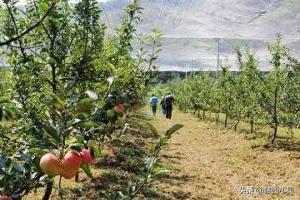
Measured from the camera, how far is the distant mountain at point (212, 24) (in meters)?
47.8

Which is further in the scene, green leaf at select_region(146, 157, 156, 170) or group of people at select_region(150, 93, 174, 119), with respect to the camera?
group of people at select_region(150, 93, 174, 119)

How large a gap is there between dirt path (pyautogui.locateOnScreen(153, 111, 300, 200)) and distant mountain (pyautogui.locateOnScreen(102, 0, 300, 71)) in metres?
31.9

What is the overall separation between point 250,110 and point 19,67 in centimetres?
1267

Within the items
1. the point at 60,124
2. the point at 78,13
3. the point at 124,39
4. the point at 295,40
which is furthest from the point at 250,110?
the point at 295,40

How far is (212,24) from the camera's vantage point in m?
50.4

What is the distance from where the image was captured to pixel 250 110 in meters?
17.9

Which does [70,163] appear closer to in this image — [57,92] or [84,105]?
[84,105]

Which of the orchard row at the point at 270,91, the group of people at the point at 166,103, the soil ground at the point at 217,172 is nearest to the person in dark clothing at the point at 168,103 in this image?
the group of people at the point at 166,103

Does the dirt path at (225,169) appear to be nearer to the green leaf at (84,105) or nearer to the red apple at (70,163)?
the green leaf at (84,105)

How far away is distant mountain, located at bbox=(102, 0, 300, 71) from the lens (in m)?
47.8

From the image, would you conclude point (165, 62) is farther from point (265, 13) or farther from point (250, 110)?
point (250, 110)

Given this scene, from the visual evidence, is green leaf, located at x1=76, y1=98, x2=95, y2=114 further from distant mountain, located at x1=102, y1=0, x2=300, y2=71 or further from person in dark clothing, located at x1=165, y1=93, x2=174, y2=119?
distant mountain, located at x1=102, y1=0, x2=300, y2=71

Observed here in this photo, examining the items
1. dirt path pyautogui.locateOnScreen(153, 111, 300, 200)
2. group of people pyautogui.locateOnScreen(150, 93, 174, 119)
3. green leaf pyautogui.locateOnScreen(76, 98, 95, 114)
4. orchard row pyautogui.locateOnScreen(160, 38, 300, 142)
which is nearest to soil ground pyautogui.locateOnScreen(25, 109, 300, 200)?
dirt path pyautogui.locateOnScreen(153, 111, 300, 200)

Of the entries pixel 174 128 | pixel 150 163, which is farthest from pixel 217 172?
pixel 174 128
